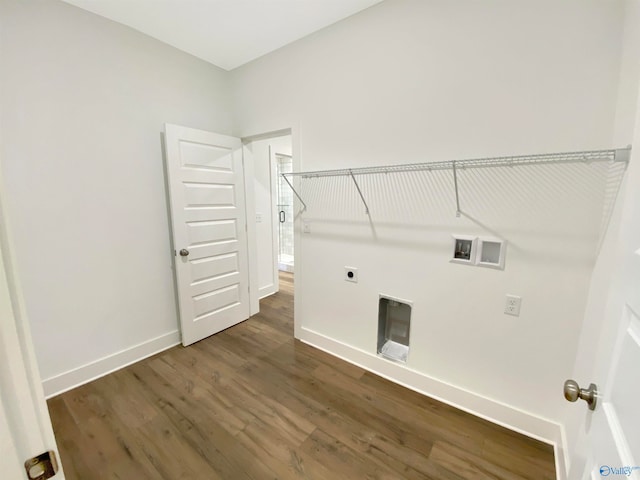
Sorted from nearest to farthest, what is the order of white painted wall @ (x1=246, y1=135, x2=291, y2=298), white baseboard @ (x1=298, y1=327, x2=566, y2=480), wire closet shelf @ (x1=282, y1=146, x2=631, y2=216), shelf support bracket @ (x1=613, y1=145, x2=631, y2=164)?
shelf support bracket @ (x1=613, y1=145, x2=631, y2=164) → wire closet shelf @ (x1=282, y1=146, x2=631, y2=216) → white baseboard @ (x1=298, y1=327, x2=566, y2=480) → white painted wall @ (x1=246, y1=135, x2=291, y2=298)

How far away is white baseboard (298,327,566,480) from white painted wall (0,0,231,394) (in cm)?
181

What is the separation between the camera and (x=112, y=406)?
1852mm

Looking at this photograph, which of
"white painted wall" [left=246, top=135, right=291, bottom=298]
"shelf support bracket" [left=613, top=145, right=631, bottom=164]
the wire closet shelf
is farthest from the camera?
"white painted wall" [left=246, top=135, right=291, bottom=298]

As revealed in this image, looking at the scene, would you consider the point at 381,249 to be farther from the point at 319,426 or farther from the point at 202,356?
the point at 202,356

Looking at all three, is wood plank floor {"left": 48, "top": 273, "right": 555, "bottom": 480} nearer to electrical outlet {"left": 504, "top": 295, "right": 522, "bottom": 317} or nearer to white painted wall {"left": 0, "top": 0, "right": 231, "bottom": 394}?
white painted wall {"left": 0, "top": 0, "right": 231, "bottom": 394}

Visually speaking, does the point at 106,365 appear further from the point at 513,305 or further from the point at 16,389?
the point at 513,305

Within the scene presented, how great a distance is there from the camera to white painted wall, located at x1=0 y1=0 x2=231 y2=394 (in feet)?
5.66

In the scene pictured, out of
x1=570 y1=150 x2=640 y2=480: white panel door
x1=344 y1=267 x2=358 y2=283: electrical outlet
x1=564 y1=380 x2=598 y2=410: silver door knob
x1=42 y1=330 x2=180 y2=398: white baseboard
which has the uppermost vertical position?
x1=570 y1=150 x2=640 y2=480: white panel door

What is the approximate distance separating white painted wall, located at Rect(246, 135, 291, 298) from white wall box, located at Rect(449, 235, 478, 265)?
263cm

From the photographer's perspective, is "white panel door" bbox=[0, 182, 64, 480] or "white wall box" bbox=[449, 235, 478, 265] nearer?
"white panel door" bbox=[0, 182, 64, 480]

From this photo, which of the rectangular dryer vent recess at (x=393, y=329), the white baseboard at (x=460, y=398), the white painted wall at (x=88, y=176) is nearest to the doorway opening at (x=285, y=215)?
the white painted wall at (x=88, y=176)

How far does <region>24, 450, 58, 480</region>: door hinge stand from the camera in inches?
18.8

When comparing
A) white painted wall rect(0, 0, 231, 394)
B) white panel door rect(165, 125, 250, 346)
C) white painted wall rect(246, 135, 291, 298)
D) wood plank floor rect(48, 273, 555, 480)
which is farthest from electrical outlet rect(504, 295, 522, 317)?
white painted wall rect(246, 135, 291, 298)

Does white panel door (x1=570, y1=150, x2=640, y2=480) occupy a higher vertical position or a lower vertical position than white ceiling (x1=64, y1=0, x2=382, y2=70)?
lower
